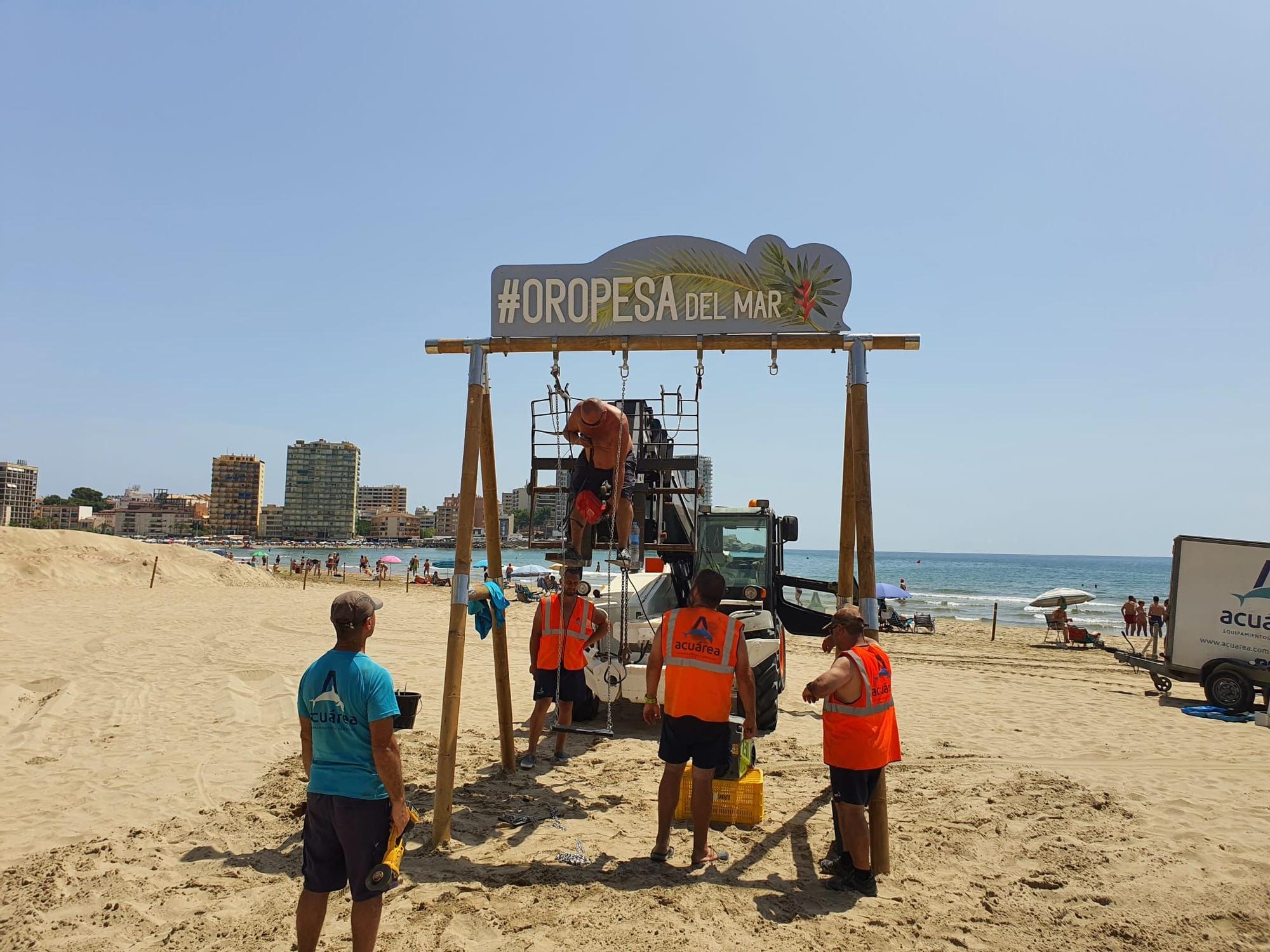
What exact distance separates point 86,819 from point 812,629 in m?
15.5

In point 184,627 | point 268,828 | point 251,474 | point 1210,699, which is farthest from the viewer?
point 251,474

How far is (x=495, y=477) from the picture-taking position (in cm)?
623

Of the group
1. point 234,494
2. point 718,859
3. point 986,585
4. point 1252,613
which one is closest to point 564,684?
point 718,859

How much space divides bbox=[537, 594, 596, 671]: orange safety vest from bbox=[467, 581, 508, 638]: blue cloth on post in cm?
75

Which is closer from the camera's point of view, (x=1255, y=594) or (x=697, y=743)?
(x=697, y=743)

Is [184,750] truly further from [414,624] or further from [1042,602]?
[1042,602]

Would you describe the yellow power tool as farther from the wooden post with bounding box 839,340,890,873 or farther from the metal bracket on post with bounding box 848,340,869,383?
the metal bracket on post with bounding box 848,340,869,383

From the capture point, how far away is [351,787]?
3133 mm

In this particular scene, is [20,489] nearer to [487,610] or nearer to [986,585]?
[986,585]

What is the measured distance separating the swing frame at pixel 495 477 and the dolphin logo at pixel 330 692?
179cm

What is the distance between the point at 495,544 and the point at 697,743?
2.50 metres

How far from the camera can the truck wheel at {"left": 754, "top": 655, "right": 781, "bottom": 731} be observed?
Result: 291 inches

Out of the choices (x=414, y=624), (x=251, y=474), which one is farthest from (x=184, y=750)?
(x=251, y=474)

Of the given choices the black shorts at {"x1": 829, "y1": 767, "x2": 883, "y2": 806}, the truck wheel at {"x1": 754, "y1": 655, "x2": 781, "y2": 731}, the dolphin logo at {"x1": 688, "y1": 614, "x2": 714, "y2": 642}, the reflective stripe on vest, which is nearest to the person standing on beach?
the truck wheel at {"x1": 754, "y1": 655, "x2": 781, "y2": 731}
